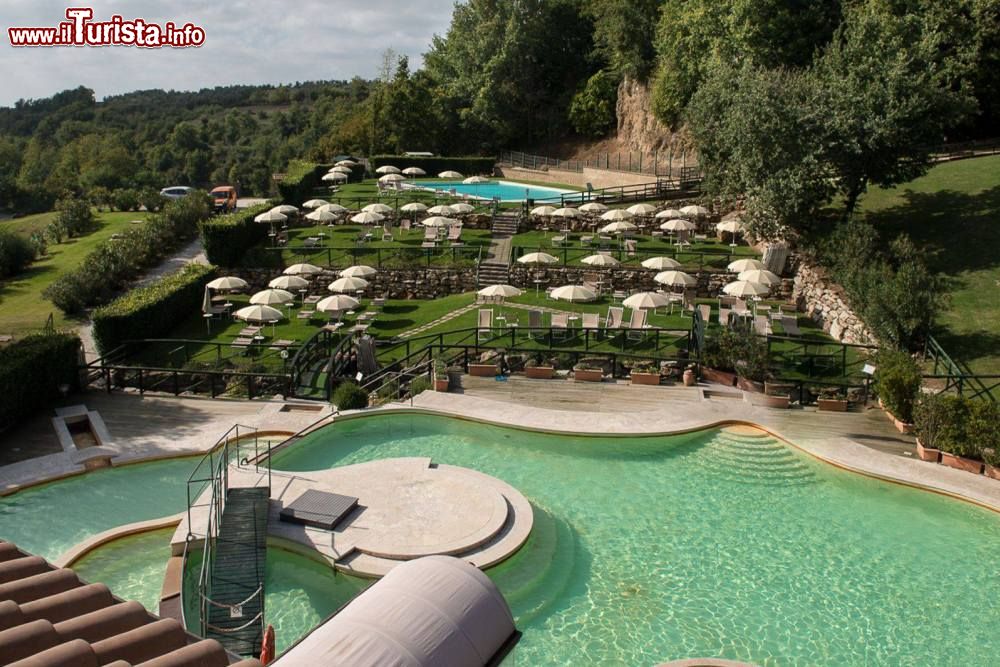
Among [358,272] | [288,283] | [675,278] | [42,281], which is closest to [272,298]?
Answer: [288,283]

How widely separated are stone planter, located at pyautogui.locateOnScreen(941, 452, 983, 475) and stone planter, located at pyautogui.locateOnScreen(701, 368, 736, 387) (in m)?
5.59

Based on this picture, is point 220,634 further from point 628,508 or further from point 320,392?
point 320,392

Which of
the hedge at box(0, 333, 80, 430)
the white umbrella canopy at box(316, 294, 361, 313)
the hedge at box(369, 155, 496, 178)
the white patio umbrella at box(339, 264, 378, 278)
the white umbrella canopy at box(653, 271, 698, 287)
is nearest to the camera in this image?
the hedge at box(0, 333, 80, 430)

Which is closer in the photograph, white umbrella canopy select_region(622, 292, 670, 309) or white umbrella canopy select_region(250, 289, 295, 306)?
white umbrella canopy select_region(622, 292, 670, 309)

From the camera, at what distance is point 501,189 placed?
178ft

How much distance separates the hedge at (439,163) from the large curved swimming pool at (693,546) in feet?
140

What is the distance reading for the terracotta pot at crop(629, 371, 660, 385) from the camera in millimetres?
20680

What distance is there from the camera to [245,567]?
465 inches

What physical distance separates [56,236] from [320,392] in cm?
3380

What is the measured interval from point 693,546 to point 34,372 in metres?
15.4

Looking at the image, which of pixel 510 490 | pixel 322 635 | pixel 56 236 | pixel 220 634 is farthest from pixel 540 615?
pixel 56 236

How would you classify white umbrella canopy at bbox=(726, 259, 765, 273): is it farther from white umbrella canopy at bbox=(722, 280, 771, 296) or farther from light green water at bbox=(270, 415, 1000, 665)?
light green water at bbox=(270, 415, 1000, 665)

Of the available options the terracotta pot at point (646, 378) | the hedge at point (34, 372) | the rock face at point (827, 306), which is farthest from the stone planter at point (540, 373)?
the hedge at point (34, 372)

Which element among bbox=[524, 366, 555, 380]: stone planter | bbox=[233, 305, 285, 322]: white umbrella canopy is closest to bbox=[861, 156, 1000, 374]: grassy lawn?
bbox=[524, 366, 555, 380]: stone planter
